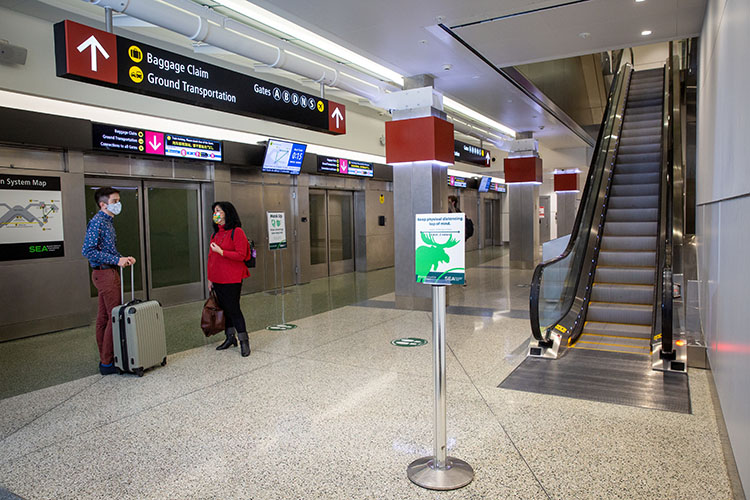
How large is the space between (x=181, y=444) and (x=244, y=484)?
0.81 meters

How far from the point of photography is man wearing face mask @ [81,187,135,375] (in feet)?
16.6

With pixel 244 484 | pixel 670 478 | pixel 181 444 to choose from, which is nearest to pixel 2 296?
pixel 181 444

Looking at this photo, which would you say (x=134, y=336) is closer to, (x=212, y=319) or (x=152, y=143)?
(x=212, y=319)

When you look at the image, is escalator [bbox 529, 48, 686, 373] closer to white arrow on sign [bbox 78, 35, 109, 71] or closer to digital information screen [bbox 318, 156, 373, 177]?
white arrow on sign [bbox 78, 35, 109, 71]

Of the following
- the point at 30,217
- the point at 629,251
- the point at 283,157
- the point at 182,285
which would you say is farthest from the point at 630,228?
the point at 30,217

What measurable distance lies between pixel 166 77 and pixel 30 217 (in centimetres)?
347

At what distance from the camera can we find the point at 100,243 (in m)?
5.11

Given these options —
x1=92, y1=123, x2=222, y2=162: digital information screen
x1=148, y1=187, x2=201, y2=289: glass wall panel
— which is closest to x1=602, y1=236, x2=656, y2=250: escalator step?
x1=92, y1=123, x2=222, y2=162: digital information screen

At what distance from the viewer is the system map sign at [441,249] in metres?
2.88

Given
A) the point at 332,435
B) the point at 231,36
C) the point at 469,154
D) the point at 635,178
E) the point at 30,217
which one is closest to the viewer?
the point at 332,435

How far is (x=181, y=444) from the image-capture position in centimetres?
349

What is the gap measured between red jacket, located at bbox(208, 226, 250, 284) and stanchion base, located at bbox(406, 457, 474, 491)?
3347 millimetres

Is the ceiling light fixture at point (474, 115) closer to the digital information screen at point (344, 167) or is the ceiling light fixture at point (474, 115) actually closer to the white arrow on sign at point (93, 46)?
the digital information screen at point (344, 167)

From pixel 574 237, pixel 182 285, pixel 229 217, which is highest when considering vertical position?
pixel 229 217
